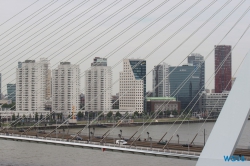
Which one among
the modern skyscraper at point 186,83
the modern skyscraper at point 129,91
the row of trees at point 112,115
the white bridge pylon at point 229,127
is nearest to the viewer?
the white bridge pylon at point 229,127

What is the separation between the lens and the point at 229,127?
1775mm

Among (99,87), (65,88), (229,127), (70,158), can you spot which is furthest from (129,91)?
(229,127)

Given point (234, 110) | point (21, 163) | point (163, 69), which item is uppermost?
point (163, 69)

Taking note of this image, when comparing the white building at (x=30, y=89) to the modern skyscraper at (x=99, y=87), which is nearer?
the white building at (x=30, y=89)

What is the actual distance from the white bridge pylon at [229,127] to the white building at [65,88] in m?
25.6

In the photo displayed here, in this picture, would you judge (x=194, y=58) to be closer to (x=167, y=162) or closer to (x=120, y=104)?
(x=120, y=104)

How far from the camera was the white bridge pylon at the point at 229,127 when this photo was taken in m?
1.75

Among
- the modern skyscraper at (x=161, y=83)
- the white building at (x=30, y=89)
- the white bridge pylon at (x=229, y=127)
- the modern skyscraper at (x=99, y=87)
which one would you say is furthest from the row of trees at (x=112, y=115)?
the white bridge pylon at (x=229, y=127)

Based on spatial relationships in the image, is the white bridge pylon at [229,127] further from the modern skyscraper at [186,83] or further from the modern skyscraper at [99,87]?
the modern skyscraper at [186,83]

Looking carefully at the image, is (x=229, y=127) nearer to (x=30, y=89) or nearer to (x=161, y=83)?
(x=30, y=89)

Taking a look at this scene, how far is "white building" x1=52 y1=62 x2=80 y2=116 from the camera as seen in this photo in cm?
2750

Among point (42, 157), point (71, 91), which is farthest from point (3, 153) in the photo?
point (71, 91)

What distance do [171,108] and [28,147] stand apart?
2105cm

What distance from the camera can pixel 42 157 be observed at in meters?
8.56
